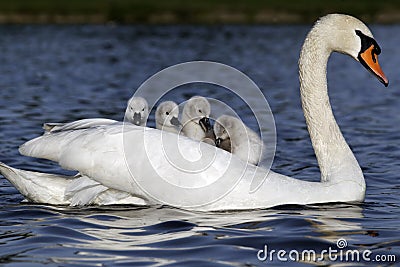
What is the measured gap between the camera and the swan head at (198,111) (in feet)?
31.0

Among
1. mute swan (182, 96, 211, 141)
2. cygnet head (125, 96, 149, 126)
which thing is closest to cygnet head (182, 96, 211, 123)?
mute swan (182, 96, 211, 141)

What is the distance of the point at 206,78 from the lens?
20.8 metres

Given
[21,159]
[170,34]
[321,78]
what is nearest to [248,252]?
[321,78]

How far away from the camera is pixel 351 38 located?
7797 mm

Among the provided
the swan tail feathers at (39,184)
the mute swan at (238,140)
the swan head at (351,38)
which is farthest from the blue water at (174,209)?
the swan head at (351,38)

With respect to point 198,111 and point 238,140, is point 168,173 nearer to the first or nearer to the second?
point 238,140

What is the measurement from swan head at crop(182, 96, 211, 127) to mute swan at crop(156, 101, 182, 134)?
16cm

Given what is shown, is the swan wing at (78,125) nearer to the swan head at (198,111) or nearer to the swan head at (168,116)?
the swan head at (168,116)

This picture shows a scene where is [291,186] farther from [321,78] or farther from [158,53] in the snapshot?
[158,53]

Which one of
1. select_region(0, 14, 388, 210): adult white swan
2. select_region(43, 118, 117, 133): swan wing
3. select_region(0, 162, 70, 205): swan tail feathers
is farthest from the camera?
select_region(43, 118, 117, 133): swan wing

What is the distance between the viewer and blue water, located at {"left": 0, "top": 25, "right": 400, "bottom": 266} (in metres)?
6.21

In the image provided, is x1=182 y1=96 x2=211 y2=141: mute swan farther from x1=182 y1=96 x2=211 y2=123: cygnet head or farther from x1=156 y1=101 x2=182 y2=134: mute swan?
x1=156 y1=101 x2=182 y2=134: mute swan

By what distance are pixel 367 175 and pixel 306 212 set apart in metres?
2.66

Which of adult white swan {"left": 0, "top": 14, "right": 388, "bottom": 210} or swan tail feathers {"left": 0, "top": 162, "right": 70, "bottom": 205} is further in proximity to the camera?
swan tail feathers {"left": 0, "top": 162, "right": 70, "bottom": 205}
